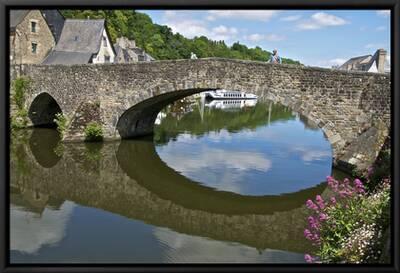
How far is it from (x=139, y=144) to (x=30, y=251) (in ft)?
31.7

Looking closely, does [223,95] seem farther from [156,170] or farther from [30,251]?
[30,251]

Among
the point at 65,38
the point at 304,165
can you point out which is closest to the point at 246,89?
the point at 304,165

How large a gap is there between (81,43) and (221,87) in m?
14.3

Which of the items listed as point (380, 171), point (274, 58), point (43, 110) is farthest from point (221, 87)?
point (43, 110)

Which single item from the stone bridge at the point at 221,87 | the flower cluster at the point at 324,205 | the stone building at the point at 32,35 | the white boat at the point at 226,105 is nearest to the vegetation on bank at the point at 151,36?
the white boat at the point at 226,105

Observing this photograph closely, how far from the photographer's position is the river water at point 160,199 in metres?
5.64

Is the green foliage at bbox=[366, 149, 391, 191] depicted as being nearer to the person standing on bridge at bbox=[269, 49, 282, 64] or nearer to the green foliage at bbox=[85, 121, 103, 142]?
the person standing on bridge at bbox=[269, 49, 282, 64]

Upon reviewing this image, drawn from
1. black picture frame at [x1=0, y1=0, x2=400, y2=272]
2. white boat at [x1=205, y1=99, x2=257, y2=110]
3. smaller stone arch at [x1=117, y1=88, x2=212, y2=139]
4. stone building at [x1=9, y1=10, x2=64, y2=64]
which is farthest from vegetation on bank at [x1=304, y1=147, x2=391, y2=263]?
white boat at [x1=205, y1=99, x2=257, y2=110]

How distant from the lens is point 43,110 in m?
18.1

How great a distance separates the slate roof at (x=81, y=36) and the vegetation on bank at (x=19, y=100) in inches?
264

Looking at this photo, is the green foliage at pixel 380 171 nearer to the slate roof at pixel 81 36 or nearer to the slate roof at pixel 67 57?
the slate roof at pixel 67 57

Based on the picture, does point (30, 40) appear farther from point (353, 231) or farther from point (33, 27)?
point (353, 231)

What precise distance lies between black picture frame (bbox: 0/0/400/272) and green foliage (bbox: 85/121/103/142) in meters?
12.5
